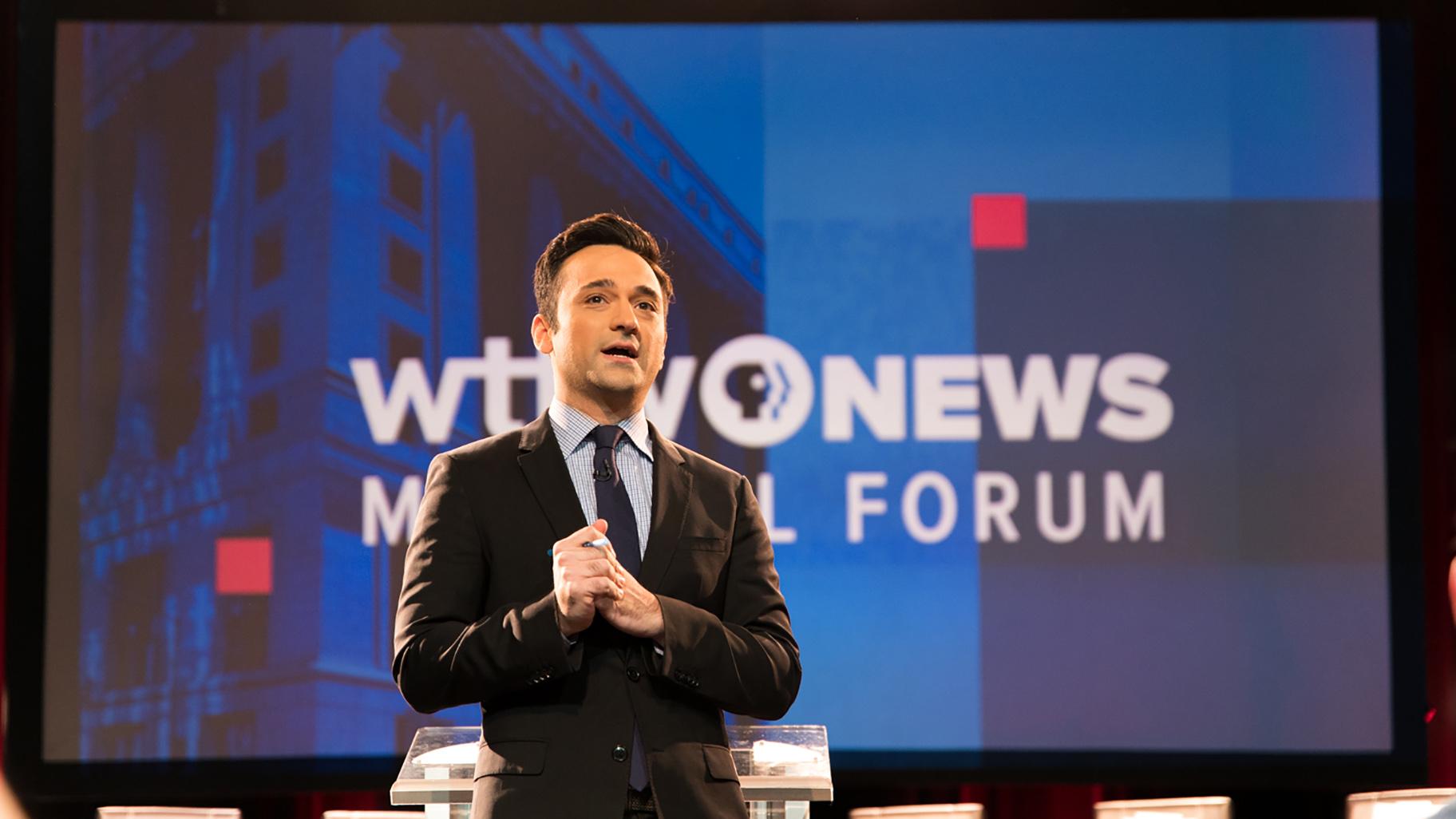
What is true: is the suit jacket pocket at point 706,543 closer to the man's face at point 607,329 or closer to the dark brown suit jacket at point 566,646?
the dark brown suit jacket at point 566,646

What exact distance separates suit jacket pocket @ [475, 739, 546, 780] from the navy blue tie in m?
0.26

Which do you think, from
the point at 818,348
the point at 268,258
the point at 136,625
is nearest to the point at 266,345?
the point at 268,258

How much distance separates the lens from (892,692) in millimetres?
4383

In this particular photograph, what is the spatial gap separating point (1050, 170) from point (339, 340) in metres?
2.22

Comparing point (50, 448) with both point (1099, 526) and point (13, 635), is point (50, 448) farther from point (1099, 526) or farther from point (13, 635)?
point (1099, 526)

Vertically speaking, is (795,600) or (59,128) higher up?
(59,128)

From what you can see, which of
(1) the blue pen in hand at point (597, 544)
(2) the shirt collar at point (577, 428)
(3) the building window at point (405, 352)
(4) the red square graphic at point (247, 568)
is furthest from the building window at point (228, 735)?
(1) the blue pen in hand at point (597, 544)

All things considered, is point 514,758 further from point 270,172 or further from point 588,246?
point 270,172

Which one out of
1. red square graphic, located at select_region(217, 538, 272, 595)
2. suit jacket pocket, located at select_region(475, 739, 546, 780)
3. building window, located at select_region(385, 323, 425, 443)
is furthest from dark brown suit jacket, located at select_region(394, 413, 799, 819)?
red square graphic, located at select_region(217, 538, 272, 595)

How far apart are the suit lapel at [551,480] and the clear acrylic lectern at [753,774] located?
0.39 metres

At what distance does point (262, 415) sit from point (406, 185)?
810mm

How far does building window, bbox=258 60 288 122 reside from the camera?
4.46m

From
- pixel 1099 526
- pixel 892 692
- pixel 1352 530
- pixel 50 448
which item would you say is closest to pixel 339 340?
pixel 50 448

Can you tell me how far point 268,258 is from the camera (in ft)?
14.5
